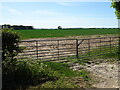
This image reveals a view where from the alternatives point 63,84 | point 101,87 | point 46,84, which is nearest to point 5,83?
point 46,84

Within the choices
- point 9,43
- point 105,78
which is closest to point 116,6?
point 105,78

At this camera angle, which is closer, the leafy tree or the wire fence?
the leafy tree

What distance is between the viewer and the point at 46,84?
553cm

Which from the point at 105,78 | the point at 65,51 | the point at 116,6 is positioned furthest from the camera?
the point at 116,6

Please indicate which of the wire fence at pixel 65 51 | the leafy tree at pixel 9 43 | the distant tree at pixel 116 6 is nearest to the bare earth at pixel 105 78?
the wire fence at pixel 65 51

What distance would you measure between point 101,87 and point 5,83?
11.1 feet

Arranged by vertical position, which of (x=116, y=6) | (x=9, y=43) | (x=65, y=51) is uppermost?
(x=116, y=6)

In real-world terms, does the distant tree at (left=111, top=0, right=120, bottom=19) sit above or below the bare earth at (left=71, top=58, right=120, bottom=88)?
above

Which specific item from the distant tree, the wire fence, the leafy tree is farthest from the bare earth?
the distant tree

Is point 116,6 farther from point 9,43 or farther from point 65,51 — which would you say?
point 9,43

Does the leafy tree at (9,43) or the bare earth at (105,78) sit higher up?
the leafy tree at (9,43)

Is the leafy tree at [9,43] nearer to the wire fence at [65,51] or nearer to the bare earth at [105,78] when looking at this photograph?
the wire fence at [65,51]

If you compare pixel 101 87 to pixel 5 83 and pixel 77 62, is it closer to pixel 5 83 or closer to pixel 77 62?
pixel 5 83

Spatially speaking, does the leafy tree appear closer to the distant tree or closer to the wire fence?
the wire fence
